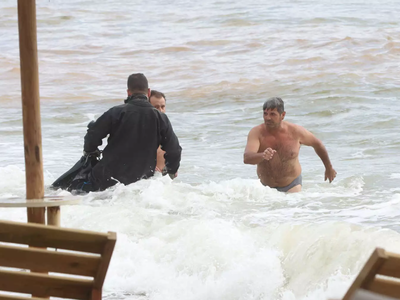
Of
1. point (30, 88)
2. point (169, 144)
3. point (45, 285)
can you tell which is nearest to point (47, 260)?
point (45, 285)

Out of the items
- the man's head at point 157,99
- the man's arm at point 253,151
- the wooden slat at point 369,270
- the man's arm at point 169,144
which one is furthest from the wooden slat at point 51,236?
the man's head at point 157,99

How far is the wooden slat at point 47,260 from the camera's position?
282 cm

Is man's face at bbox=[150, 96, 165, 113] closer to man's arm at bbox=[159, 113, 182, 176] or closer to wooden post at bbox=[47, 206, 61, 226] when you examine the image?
man's arm at bbox=[159, 113, 182, 176]

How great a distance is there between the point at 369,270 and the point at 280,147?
4.76 m

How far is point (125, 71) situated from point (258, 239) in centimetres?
1759

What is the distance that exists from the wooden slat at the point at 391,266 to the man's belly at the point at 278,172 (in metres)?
4.85

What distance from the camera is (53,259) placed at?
112 inches

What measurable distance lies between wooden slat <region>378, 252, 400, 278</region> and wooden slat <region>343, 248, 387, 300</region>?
0.05ft

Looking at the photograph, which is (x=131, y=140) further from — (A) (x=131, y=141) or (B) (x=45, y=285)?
(B) (x=45, y=285)

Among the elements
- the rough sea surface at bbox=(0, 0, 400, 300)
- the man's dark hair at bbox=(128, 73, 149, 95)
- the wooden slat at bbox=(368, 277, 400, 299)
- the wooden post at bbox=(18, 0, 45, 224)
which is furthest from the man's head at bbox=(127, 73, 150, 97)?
the wooden slat at bbox=(368, 277, 400, 299)

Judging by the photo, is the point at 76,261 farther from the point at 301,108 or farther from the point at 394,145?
the point at 301,108

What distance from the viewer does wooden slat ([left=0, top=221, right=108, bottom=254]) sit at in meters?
2.76

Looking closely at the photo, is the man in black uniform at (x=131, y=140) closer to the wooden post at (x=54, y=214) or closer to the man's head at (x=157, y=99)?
the man's head at (x=157, y=99)

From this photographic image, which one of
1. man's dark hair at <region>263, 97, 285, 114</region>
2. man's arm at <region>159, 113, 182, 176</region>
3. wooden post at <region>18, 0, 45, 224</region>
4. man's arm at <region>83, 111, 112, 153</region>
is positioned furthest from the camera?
man's dark hair at <region>263, 97, 285, 114</region>
